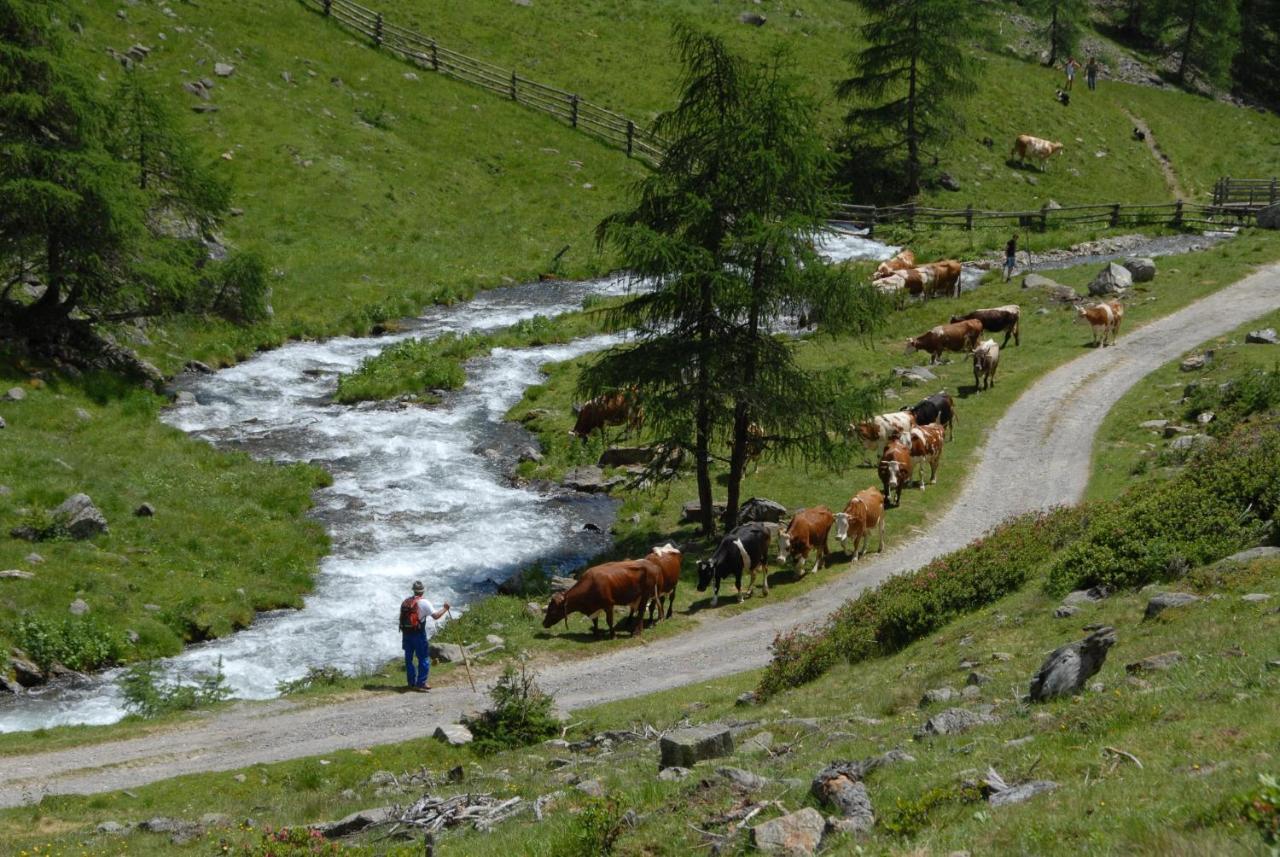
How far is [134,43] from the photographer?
161 feet

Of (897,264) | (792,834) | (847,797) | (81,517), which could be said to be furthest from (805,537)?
(897,264)

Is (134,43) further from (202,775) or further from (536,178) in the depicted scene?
(202,775)

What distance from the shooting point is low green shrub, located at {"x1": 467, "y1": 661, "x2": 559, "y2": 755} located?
1722 cm

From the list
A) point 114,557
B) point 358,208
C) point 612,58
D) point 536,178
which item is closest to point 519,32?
point 612,58

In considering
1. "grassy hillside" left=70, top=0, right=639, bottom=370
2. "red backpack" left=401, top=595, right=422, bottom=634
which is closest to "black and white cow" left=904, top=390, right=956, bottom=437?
"red backpack" left=401, top=595, right=422, bottom=634

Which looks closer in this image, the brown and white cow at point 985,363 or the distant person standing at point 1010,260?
the brown and white cow at point 985,363

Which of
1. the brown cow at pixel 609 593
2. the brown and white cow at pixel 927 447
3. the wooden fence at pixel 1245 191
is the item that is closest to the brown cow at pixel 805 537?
the brown cow at pixel 609 593

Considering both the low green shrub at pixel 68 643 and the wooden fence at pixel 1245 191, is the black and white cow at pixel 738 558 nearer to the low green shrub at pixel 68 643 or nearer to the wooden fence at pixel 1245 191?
the low green shrub at pixel 68 643

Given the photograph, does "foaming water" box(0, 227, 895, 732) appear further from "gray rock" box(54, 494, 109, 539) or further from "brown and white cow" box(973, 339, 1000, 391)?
"brown and white cow" box(973, 339, 1000, 391)

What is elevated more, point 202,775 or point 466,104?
point 466,104

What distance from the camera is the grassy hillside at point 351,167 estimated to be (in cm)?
4372

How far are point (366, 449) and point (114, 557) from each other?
9352 mm

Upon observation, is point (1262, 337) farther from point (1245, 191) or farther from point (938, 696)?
point (1245, 191)

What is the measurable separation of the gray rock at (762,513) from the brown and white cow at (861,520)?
153cm
